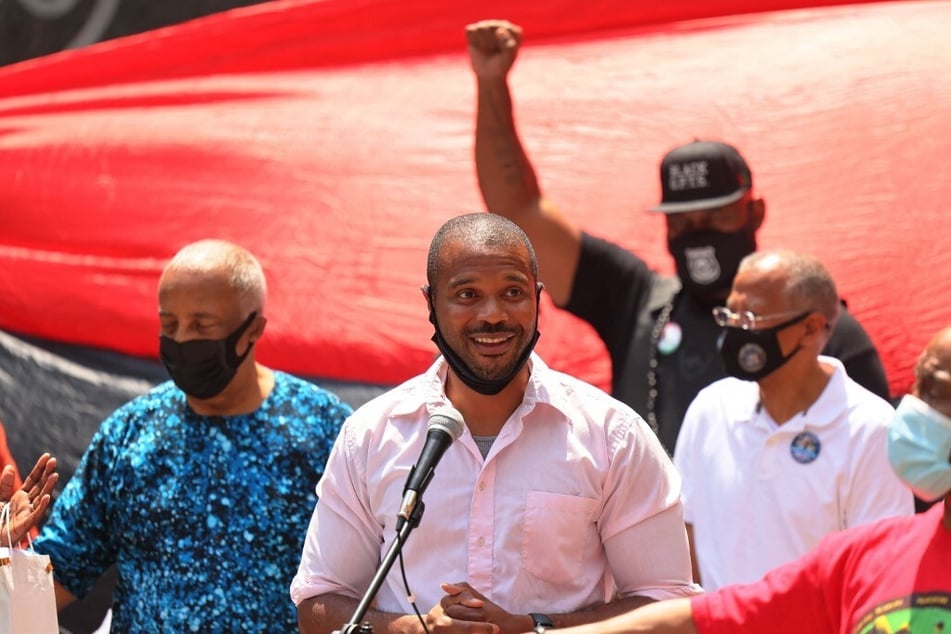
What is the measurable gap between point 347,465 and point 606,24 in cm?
327

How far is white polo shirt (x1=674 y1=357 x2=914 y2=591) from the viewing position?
3.59 meters

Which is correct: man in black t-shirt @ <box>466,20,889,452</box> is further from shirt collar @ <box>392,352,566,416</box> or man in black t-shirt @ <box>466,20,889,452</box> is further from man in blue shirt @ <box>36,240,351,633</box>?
shirt collar @ <box>392,352,566,416</box>

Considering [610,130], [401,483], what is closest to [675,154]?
[610,130]

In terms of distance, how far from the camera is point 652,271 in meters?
4.43

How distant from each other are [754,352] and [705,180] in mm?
624

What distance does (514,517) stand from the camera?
8.18ft

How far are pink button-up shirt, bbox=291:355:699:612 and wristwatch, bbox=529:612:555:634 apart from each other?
0.17ft

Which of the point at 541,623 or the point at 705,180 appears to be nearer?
the point at 541,623

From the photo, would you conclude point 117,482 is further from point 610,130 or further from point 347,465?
point 610,130

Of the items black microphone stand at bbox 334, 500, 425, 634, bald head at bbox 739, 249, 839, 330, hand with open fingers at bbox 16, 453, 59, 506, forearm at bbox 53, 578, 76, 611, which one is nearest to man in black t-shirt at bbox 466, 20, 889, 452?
bald head at bbox 739, 249, 839, 330

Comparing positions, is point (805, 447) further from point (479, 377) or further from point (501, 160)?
point (479, 377)

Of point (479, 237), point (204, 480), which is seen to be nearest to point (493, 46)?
point (204, 480)

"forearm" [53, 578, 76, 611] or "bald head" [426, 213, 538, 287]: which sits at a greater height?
"bald head" [426, 213, 538, 287]

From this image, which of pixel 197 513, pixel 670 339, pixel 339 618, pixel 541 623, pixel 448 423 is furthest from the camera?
pixel 670 339
